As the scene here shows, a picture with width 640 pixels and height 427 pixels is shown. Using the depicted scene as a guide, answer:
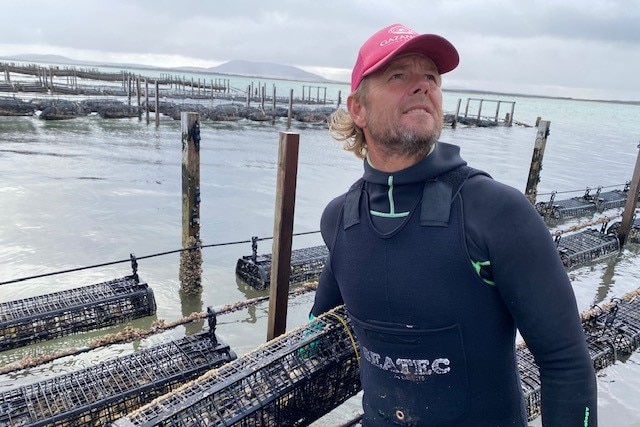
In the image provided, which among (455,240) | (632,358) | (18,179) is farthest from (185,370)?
(18,179)

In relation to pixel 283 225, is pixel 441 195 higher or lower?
higher

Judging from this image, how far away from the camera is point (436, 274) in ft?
4.84

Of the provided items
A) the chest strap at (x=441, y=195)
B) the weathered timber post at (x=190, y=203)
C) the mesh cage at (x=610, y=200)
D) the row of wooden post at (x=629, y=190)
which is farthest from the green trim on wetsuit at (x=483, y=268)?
the mesh cage at (x=610, y=200)

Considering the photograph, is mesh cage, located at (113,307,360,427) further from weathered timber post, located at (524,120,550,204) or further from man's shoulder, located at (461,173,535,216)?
weathered timber post, located at (524,120,550,204)

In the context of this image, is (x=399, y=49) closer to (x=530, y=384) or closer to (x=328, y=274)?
(x=328, y=274)

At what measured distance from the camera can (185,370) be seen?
501 cm

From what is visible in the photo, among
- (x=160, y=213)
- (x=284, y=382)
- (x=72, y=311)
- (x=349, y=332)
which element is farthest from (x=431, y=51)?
(x=160, y=213)

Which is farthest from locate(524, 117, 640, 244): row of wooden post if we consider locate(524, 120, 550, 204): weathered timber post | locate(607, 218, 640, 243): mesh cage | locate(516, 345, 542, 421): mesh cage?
locate(516, 345, 542, 421): mesh cage

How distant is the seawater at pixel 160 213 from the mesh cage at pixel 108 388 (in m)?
1.48

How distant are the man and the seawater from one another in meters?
4.68

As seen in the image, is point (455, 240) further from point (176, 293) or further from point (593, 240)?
point (593, 240)

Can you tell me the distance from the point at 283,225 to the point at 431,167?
3.00 metres

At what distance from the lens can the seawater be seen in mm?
7332

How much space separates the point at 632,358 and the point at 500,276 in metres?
7.20
